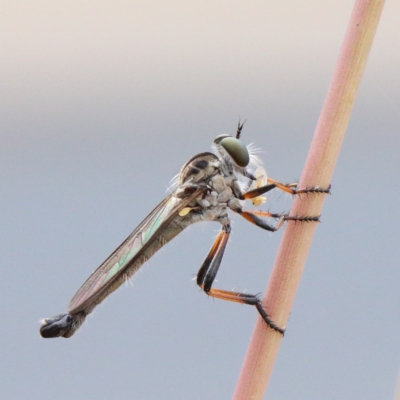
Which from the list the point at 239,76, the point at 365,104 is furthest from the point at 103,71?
the point at 365,104

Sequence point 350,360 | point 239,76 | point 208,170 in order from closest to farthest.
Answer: point 208,170
point 350,360
point 239,76

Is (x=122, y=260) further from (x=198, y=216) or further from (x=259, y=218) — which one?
(x=259, y=218)

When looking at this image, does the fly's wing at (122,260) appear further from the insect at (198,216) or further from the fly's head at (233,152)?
the fly's head at (233,152)

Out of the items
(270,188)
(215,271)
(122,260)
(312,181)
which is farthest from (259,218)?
(312,181)

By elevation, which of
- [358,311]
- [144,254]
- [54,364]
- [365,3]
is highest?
[358,311]

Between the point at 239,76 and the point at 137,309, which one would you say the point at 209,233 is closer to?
the point at 137,309

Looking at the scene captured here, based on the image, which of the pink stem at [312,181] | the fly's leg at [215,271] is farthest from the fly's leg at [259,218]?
the pink stem at [312,181]

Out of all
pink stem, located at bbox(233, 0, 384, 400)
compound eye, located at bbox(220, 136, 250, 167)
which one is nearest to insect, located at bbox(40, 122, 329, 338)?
compound eye, located at bbox(220, 136, 250, 167)

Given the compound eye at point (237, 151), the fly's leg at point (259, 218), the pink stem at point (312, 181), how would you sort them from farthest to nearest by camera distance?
the compound eye at point (237, 151)
the fly's leg at point (259, 218)
the pink stem at point (312, 181)
